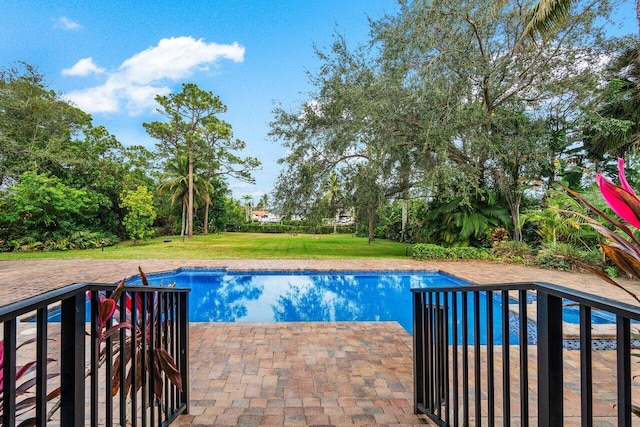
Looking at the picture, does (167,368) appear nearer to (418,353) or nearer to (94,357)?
(94,357)

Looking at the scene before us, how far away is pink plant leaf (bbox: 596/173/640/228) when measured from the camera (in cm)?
103

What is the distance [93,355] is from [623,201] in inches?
75.9

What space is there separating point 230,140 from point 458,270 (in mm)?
17554

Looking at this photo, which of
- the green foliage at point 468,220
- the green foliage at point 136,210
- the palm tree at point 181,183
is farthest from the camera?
the palm tree at point 181,183

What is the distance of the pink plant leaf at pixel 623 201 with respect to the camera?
1.03 meters

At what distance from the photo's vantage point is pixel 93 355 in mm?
1241

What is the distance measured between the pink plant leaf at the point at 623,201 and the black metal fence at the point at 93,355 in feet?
5.63

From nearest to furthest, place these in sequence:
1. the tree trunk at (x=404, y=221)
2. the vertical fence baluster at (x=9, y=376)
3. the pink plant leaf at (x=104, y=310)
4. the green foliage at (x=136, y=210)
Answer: the vertical fence baluster at (x=9, y=376)
the pink plant leaf at (x=104, y=310)
the green foliage at (x=136, y=210)
the tree trunk at (x=404, y=221)

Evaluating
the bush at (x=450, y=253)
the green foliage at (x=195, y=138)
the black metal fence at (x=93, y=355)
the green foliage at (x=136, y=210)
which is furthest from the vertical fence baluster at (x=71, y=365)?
the green foliage at (x=195, y=138)

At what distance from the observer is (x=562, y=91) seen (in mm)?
9555

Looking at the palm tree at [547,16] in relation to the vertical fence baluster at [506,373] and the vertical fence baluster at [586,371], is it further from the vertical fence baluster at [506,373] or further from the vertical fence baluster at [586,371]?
the vertical fence baluster at [586,371]

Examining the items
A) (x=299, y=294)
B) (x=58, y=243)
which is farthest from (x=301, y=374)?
(x=58, y=243)

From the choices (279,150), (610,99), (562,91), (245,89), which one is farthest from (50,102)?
(610,99)

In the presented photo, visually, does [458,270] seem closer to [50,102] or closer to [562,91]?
[562,91]
